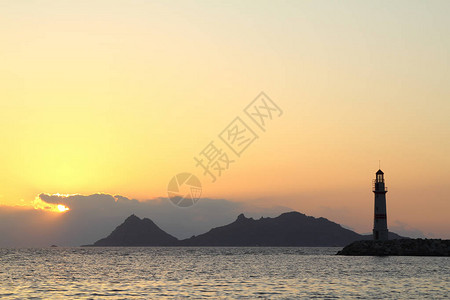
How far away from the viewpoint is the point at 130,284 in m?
60.9

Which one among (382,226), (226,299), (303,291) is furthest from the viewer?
(382,226)

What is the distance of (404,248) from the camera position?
127188 millimetres

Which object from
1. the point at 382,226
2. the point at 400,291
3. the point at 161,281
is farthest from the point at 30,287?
the point at 382,226

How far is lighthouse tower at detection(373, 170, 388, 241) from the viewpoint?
119 m

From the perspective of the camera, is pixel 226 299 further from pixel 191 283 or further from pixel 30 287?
pixel 30 287

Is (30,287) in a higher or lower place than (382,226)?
lower

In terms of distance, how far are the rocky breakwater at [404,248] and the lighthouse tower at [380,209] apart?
8.01 ft

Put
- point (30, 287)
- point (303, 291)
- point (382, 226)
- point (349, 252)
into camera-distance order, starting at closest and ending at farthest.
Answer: point (303, 291) → point (30, 287) → point (382, 226) → point (349, 252)

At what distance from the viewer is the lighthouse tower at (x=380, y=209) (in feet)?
391

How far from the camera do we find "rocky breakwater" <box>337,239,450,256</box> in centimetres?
12488

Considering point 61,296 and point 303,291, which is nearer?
point 61,296

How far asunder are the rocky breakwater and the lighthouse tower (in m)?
2.44

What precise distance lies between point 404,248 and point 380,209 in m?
14.4

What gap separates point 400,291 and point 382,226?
68150 mm
